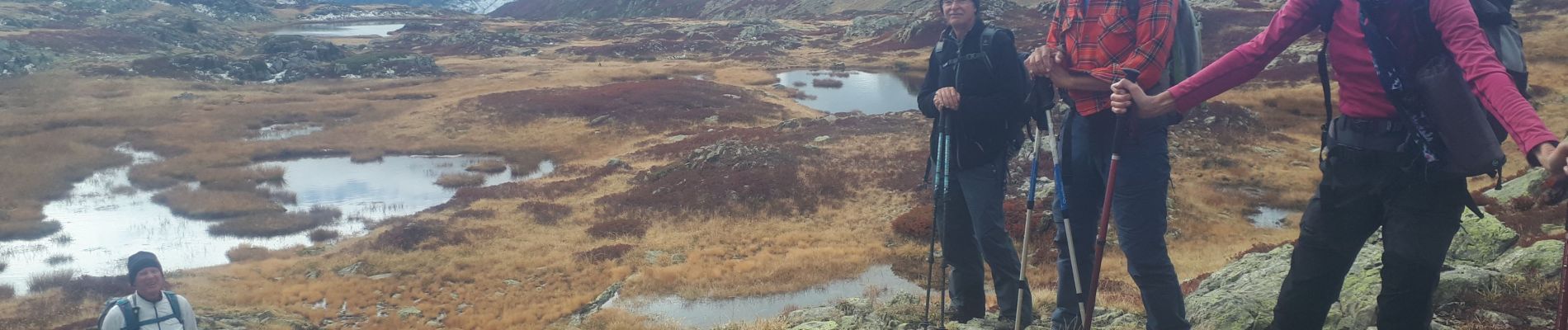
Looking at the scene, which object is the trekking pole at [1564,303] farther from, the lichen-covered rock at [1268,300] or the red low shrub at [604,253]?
the red low shrub at [604,253]

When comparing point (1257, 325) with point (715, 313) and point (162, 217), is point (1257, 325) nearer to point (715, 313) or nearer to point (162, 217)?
point (715, 313)

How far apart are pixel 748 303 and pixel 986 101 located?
7.04m

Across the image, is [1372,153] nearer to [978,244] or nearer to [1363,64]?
[1363,64]

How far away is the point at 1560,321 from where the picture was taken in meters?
2.93

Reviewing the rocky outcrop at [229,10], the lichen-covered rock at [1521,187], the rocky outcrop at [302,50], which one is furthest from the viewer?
the rocky outcrop at [229,10]

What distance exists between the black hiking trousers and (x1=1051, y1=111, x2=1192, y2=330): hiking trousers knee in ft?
2.30

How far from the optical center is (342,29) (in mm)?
128375

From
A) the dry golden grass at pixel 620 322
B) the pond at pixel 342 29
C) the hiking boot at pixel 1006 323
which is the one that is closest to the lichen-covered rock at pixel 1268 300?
the hiking boot at pixel 1006 323

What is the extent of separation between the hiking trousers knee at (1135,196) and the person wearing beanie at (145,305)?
723 cm

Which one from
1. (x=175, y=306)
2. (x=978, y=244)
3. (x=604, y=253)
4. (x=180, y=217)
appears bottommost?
(x=180, y=217)

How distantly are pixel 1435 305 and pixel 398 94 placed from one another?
4954 centimetres

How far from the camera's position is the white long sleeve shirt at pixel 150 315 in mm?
7219

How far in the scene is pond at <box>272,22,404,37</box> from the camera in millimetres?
112250

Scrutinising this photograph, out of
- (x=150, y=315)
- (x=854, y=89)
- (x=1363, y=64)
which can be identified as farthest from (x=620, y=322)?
(x=854, y=89)
